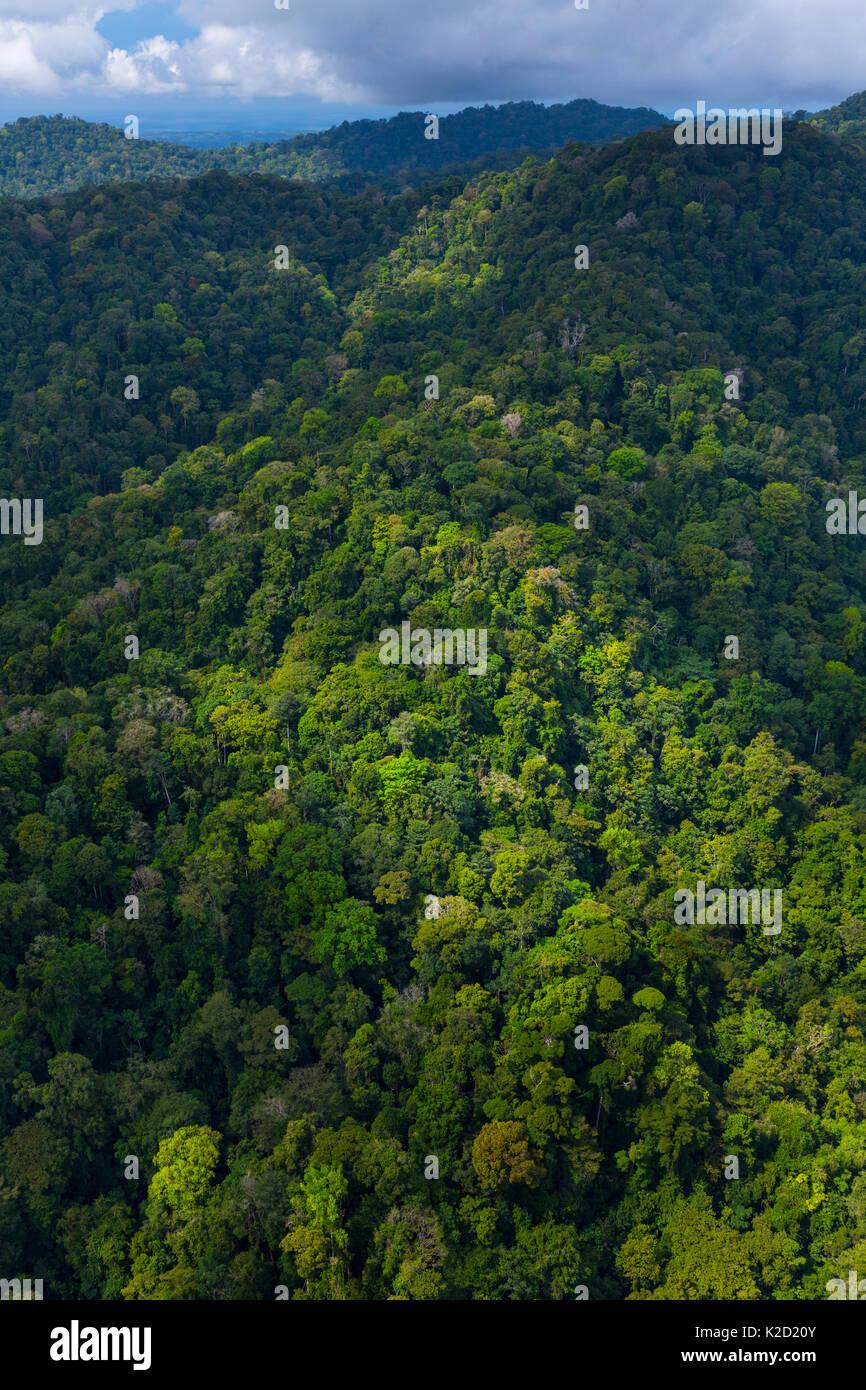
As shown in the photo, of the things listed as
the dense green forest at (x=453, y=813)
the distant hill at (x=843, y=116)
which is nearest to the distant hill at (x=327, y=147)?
the distant hill at (x=843, y=116)

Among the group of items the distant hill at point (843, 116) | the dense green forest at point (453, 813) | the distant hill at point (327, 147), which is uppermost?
the distant hill at point (327, 147)

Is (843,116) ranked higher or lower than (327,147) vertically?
lower

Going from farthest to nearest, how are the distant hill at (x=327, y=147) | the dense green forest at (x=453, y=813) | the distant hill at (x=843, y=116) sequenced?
the distant hill at (x=327, y=147), the distant hill at (x=843, y=116), the dense green forest at (x=453, y=813)

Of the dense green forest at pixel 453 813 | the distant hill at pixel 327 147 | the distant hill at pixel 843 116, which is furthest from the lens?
the distant hill at pixel 327 147

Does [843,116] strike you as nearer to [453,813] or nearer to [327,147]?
[327,147]

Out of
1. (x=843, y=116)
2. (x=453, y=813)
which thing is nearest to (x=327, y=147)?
(x=843, y=116)

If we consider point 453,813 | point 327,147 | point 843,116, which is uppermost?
point 327,147

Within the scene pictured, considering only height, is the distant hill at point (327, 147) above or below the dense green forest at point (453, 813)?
above

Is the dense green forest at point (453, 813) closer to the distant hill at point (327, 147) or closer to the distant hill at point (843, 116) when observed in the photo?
the distant hill at point (843, 116)
